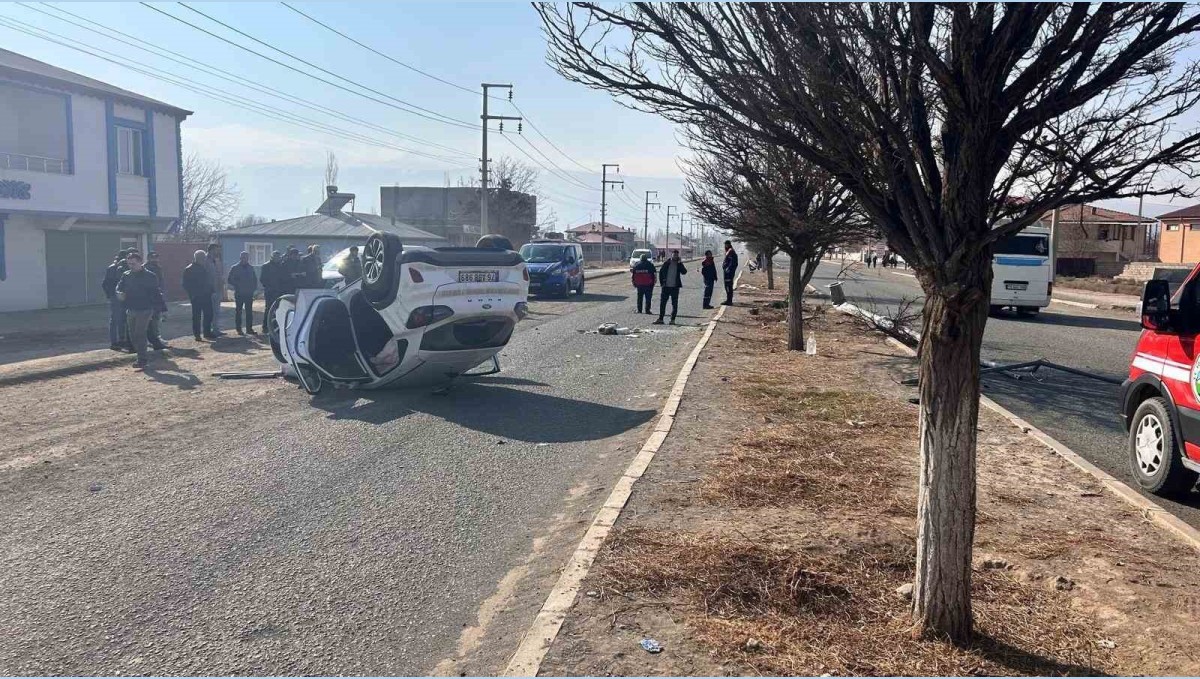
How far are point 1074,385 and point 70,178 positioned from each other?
78.3 feet

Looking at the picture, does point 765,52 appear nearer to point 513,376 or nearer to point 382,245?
point 382,245

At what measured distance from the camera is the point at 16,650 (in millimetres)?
4066

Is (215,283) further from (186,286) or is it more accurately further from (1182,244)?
(1182,244)

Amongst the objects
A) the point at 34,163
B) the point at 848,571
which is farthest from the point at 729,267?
the point at 848,571

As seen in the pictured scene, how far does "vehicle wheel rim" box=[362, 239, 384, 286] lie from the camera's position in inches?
394

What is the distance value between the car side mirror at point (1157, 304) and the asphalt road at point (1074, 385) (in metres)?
1.34

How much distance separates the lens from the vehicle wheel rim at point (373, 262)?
394 inches

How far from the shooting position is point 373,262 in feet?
33.3

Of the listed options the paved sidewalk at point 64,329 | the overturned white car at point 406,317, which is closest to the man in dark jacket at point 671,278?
the paved sidewalk at point 64,329

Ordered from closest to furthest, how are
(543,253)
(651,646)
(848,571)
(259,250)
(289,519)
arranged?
1. (651,646)
2. (848,571)
3. (289,519)
4. (543,253)
5. (259,250)

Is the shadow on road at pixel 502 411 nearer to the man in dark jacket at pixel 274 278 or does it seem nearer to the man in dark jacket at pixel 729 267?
the man in dark jacket at pixel 274 278

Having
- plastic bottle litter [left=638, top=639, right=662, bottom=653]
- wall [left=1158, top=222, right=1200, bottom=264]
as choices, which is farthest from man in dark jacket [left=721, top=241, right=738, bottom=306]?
wall [left=1158, top=222, right=1200, bottom=264]

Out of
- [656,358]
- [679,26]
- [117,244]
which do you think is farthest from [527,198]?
[679,26]

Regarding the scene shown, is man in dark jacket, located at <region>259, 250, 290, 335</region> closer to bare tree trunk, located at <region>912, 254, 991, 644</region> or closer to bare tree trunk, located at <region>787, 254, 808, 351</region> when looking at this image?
bare tree trunk, located at <region>787, 254, 808, 351</region>
